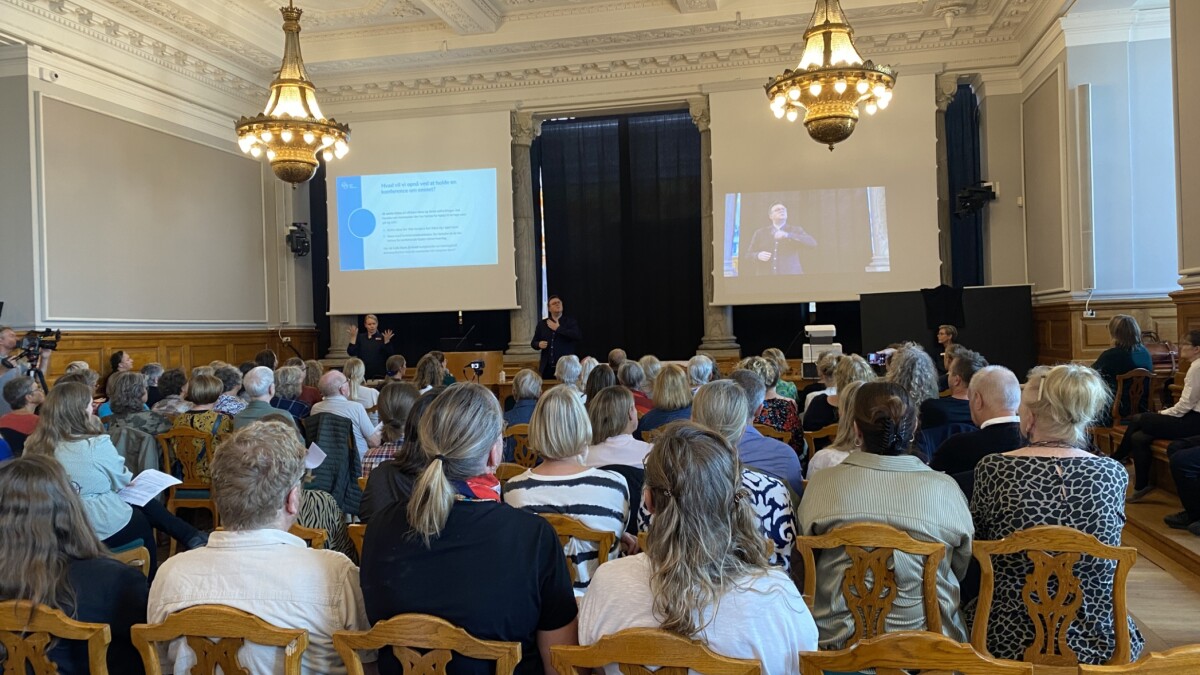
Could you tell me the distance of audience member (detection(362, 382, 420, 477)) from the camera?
346cm

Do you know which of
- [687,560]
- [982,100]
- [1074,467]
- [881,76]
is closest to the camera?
[687,560]

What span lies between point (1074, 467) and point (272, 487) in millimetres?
2046

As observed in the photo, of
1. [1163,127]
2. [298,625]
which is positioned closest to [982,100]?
[1163,127]

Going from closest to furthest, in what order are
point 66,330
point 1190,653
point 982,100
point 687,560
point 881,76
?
point 1190,653 → point 687,560 → point 881,76 → point 66,330 → point 982,100

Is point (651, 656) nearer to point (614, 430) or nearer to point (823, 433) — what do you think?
point (614, 430)

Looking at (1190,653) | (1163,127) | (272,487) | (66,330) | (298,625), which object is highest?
(1163,127)

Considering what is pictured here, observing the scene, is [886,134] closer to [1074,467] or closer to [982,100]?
[982,100]

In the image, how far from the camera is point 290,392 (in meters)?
4.96

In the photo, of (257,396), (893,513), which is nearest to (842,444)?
(893,513)

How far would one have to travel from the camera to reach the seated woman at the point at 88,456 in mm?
2988

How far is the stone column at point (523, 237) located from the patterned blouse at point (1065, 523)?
801cm

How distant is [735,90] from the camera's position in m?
9.54

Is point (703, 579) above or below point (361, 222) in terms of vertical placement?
below

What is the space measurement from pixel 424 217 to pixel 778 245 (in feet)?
14.0
